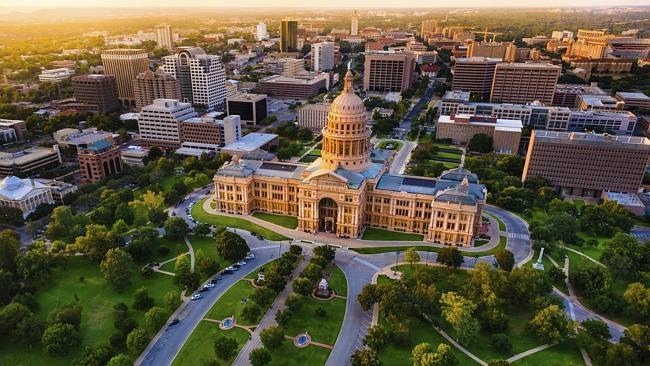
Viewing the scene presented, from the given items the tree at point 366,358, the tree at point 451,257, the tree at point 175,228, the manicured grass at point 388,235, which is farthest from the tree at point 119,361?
the tree at point 451,257

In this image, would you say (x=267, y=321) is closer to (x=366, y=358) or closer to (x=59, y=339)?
(x=366, y=358)

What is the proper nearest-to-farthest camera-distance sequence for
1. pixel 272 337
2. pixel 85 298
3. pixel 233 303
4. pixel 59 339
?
pixel 59 339, pixel 272 337, pixel 233 303, pixel 85 298

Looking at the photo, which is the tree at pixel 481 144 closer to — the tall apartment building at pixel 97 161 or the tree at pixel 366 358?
the tree at pixel 366 358

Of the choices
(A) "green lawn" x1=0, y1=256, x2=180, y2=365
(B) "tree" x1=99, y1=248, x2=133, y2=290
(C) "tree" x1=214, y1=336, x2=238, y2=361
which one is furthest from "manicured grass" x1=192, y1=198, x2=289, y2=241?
(C) "tree" x1=214, y1=336, x2=238, y2=361

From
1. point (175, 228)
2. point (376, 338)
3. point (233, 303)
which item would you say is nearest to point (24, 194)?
point (175, 228)

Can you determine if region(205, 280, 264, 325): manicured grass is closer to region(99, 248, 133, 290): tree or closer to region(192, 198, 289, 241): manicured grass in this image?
region(99, 248, 133, 290): tree
